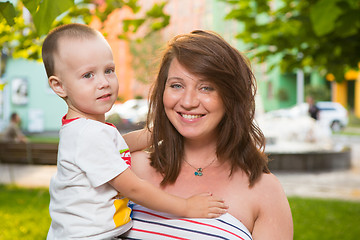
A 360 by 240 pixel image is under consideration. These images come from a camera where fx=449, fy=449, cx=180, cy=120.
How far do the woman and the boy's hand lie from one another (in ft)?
0.10

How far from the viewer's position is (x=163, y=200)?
1673 mm

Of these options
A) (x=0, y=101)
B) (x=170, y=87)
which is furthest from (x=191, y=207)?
(x=0, y=101)

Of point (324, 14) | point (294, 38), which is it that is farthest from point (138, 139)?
point (294, 38)

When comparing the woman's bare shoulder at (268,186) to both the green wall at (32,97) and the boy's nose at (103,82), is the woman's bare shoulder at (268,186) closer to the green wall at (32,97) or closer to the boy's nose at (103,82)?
the boy's nose at (103,82)

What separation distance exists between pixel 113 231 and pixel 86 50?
0.67m

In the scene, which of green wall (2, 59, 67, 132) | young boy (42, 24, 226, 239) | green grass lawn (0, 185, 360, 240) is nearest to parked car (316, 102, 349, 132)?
green wall (2, 59, 67, 132)

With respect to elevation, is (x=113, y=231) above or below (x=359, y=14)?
below

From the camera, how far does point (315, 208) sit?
6.68 m

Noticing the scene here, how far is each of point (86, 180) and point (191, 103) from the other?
1.75ft

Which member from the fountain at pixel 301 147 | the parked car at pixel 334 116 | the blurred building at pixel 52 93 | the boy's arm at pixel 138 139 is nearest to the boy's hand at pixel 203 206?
the boy's arm at pixel 138 139

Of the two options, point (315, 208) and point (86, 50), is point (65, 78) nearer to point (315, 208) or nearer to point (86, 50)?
point (86, 50)

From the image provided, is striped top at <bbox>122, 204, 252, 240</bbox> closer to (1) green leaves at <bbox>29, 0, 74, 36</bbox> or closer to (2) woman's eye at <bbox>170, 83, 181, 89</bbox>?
(2) woman's eye at <bbox>170, 83, 181, 89</bbox>

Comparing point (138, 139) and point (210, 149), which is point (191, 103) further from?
point (138, 139)

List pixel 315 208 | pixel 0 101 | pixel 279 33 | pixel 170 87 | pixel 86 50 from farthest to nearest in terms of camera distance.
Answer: pixel 0 101 → pixel 315 208 → pixel 279 33 → pixel 170 87 → pixel 86 50
